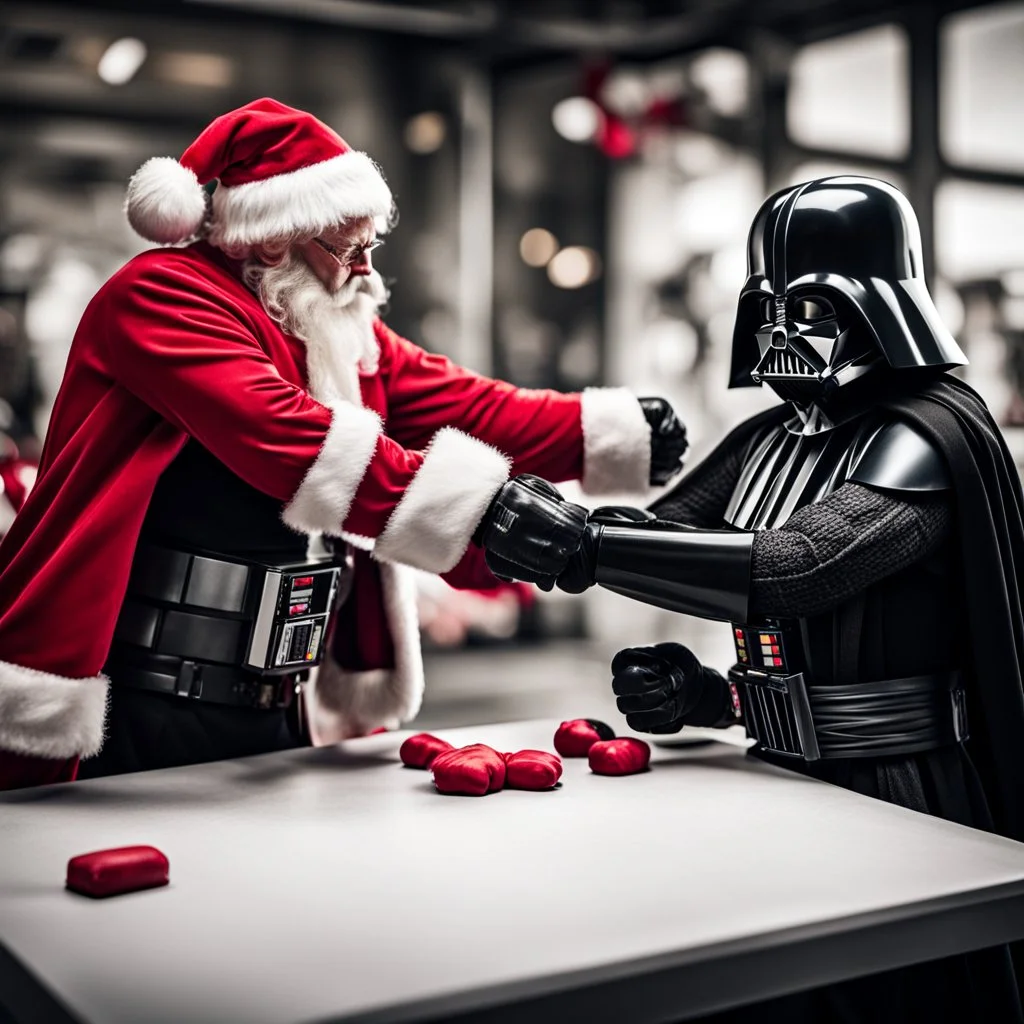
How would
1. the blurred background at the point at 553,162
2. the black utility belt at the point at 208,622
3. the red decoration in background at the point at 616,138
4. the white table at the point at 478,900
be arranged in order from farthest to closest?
the red decoration in background at the point at 616,138, the blurred background at the point at 553,162, the black utility belt at the point at 208,622, the white table at the point at 478,900

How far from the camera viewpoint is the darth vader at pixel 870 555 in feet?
5.57

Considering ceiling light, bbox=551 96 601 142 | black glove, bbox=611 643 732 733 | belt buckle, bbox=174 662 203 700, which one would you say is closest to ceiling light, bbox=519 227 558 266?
ceiling light, bbox=551 96 601 142

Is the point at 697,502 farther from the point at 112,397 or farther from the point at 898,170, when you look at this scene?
the point at 898,170

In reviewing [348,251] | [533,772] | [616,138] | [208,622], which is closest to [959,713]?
[533,772]

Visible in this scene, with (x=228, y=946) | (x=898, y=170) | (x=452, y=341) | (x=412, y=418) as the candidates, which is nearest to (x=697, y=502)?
(x=412, y=418)

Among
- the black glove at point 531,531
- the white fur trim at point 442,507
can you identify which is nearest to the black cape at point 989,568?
the black glove at point 531,531

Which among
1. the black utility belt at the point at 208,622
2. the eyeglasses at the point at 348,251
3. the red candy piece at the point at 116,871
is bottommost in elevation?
the red candy piece at the point at 116,871

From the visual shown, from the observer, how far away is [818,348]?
1790mm

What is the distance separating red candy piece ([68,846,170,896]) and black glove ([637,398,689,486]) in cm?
123

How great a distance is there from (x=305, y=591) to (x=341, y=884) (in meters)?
0.65

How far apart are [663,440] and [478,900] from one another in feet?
3.86

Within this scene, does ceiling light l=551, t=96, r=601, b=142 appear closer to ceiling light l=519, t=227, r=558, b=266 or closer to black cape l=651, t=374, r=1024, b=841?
ceiling light l=519, t=227, r=558, b=266

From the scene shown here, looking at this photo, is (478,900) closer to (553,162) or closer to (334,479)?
(334,479)

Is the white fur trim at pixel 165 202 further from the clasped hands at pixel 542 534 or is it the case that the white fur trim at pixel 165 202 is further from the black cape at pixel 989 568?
the black cape at pixel 989 568
